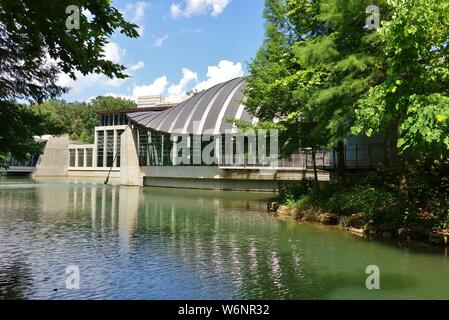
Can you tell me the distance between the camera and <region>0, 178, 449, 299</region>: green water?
904 cm

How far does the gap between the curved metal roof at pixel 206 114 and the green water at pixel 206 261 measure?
30.2 metres

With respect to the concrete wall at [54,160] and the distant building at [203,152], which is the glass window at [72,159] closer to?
the concrete wall at [54,160]

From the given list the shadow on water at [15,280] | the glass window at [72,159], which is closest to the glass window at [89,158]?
the glass window at [72,159]

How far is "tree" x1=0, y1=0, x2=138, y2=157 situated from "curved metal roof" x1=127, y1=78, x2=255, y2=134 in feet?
124

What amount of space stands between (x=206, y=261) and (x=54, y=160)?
82.9 meters

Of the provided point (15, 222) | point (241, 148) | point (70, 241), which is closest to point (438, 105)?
point (70, 241)

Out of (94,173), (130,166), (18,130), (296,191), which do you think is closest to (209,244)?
(18,130)

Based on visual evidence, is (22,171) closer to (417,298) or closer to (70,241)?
(70,241)

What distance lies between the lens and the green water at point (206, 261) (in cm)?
904

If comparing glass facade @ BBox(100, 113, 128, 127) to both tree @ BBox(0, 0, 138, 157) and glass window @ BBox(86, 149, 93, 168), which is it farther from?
tree @ BBox(0, 0, 138, 157)

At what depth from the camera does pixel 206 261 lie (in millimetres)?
11867

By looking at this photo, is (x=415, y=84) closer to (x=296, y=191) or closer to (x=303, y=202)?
(x=303, y=202)

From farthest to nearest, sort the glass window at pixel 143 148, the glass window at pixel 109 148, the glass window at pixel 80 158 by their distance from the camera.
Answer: the glass window at pixel 80 158
the glass window at pixel 109 148
the glass window at pixel 143 148
